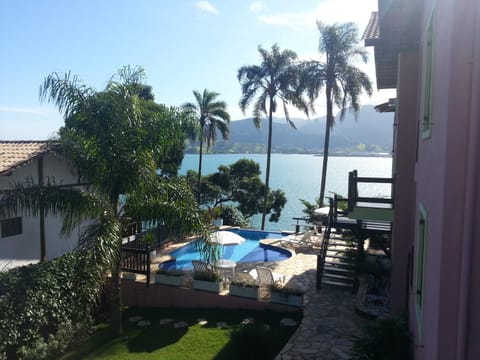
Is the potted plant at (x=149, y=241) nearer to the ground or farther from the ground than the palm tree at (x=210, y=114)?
nearer to the ground

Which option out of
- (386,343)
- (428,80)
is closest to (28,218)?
(386,343)

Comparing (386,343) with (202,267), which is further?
(202,267)

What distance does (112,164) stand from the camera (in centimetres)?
994

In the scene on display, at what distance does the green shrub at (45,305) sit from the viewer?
8875 mm

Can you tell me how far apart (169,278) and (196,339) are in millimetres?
3392

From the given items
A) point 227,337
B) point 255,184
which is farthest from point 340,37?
point 227,337

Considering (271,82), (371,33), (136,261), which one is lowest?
(136,261)

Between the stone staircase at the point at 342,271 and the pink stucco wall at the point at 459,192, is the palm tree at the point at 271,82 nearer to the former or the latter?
the stone staircase at the point at 342,271

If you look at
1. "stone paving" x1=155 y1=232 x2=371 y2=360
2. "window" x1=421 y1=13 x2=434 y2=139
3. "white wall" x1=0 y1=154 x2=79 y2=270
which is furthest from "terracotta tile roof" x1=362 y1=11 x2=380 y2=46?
"white wall" x1=0 y1=154 x2=79 y2=270

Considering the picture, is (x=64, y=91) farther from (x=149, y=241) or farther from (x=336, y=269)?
(x=336, y=269)

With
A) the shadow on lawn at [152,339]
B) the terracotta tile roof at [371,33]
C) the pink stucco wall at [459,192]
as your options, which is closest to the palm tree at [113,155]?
the shadow on lawn at [152,339]

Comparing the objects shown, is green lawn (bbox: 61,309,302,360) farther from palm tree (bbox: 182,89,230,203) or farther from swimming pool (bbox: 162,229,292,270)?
palm tree (bbox: 182,89,230,203)

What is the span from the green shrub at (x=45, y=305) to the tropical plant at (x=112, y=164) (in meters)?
0.90

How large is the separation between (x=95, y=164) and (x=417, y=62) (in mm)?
8435
